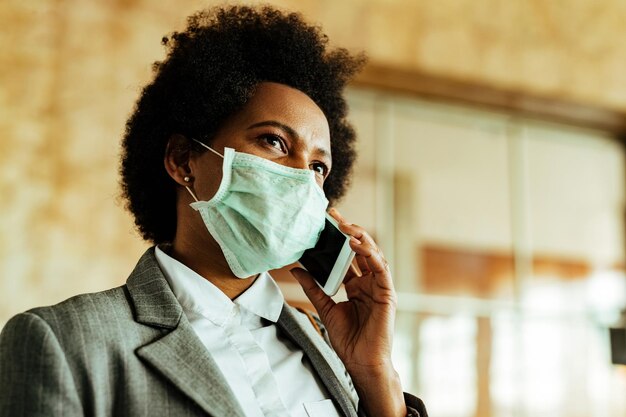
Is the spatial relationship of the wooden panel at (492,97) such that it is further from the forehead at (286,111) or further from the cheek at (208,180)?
the cheek at (208,180)

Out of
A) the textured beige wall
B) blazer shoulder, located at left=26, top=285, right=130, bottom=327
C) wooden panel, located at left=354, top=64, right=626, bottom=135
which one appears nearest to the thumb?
blazer shoulder, located at left=26, top=285, right=130, bottom=327

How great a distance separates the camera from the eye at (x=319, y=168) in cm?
192

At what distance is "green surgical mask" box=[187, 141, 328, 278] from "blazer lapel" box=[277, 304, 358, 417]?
17 centimetres

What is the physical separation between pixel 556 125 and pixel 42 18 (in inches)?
156

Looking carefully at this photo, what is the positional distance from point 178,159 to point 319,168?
0.34 m

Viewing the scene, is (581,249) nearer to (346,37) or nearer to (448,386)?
(448,386)

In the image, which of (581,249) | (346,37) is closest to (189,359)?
(346,37)

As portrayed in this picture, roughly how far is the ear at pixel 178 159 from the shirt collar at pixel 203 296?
0.18m

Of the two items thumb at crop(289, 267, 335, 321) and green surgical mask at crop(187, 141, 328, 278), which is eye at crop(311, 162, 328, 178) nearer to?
green surgical mask at crop(187, 141, 328, 278)


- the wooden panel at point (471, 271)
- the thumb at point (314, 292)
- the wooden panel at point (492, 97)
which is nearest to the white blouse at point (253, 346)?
the thumb at point (314, 292)

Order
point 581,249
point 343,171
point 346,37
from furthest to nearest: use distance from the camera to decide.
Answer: point 581,249, point 346,37, point 343,171

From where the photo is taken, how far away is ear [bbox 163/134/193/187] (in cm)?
189

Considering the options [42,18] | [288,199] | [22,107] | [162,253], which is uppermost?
[42,18]

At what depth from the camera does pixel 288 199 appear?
5.95ft
